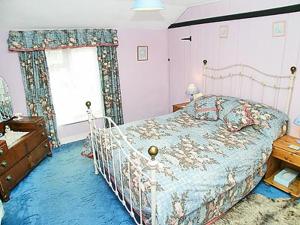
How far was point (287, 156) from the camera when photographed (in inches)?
104

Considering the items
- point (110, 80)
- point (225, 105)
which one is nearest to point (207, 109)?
point (225, 105)

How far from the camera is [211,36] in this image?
153 inches

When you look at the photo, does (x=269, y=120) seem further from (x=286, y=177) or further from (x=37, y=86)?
(x=37, y=86)

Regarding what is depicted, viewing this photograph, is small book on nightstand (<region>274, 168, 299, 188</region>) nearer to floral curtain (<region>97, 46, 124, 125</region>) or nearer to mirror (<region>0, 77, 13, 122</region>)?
floral curtain (<region>97, 46, 124, 125</region>)

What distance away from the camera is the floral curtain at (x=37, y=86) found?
12.2 ft

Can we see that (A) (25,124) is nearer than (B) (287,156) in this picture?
No

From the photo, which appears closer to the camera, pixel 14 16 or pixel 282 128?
pixel 282 128

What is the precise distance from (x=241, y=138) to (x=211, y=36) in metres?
1.99

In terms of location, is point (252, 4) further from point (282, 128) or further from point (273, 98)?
point (282, 128)

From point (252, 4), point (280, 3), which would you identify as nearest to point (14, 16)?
point (252, 4)

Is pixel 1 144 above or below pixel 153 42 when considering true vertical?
below

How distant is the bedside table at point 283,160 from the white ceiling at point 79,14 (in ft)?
8.42

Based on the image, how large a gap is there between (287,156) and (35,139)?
350 cm

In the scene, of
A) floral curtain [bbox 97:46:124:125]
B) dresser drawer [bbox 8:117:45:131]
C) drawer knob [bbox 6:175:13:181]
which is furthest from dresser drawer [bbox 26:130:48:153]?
floral curtain [bbox 97:46:124:125]
